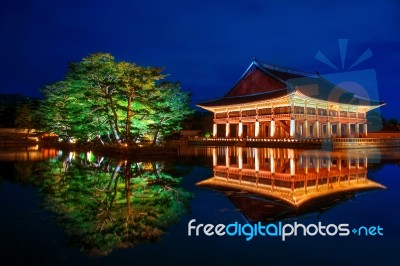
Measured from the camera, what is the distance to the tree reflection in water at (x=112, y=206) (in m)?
6.19

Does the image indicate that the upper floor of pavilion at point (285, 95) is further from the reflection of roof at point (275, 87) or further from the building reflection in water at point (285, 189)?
the building reflection in water at point (285, 189)

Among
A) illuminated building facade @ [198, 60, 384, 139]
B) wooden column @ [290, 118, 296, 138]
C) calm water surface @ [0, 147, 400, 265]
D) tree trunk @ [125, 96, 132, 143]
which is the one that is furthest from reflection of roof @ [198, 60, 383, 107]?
calm water surface @ [0, 147, 400, 265]

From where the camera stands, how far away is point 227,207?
8750 mm

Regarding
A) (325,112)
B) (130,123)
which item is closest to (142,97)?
(130,123)

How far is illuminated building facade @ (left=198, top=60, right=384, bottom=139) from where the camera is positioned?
46594mm

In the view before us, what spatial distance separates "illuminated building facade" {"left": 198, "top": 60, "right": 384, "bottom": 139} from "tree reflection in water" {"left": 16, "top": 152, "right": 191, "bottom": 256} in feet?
113

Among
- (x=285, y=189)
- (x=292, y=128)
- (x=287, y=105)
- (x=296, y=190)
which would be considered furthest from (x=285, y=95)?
(x=296, y=190)

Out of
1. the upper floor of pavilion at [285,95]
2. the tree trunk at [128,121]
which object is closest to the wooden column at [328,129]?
the upper floor of pavilion at [285,95]

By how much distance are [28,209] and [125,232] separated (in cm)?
331

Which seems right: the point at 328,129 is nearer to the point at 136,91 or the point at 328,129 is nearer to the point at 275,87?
the point at 275,87

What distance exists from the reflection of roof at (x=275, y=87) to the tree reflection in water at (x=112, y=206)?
37.8m

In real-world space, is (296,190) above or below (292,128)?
below

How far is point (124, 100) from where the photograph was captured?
28.0 meters

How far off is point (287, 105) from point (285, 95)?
88.4 inches
